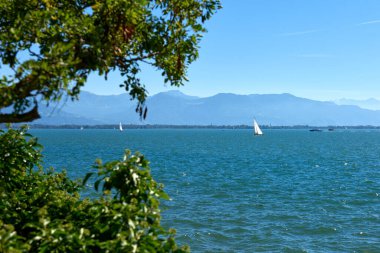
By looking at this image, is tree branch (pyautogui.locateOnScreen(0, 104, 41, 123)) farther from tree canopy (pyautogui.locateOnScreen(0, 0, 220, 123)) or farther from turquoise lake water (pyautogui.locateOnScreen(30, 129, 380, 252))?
turquoise lake water (pyautogui.locateOnScreen(30, 129, 380, 252))

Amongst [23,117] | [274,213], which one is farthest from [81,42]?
[274,213]

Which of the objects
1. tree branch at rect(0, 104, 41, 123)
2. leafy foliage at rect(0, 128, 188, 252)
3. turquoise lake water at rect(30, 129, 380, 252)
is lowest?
turquoise lake water at rect(30, 129, 380, 252)

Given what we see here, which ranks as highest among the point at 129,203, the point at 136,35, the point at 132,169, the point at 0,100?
the point at 136,35

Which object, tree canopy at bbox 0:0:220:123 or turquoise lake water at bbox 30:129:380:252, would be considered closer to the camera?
tree canopy at bbox 0:0:220:123

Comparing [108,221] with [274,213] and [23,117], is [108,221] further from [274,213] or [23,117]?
[274,213]

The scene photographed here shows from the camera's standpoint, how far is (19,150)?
14477 mm

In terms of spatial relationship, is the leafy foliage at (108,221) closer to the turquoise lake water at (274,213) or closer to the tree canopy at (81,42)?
the tree canopy at (81,42)

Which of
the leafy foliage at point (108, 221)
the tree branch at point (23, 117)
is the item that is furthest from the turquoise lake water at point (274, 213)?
the tree branch at point (23, 117)

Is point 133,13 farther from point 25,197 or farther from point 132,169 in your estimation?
point 25,197

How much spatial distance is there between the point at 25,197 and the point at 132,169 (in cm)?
590

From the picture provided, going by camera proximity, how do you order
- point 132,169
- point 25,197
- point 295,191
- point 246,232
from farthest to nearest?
1. point 295,191
2. point 246,232
3. point 25,197
4. point 132,169

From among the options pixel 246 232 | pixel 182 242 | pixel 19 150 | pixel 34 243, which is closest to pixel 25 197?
pixel 19 150

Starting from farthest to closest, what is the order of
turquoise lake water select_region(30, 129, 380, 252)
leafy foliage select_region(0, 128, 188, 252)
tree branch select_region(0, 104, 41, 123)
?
turquoise lake water select_region(30, 129, 380, 252)
tree branch select_region(0, 104, 41, 123)
leafy foliage select_region(0, 128, 188, 252)

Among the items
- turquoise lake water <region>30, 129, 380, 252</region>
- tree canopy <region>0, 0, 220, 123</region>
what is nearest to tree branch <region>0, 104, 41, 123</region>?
tree canopy <region>0, 0, 220, 123</region>
